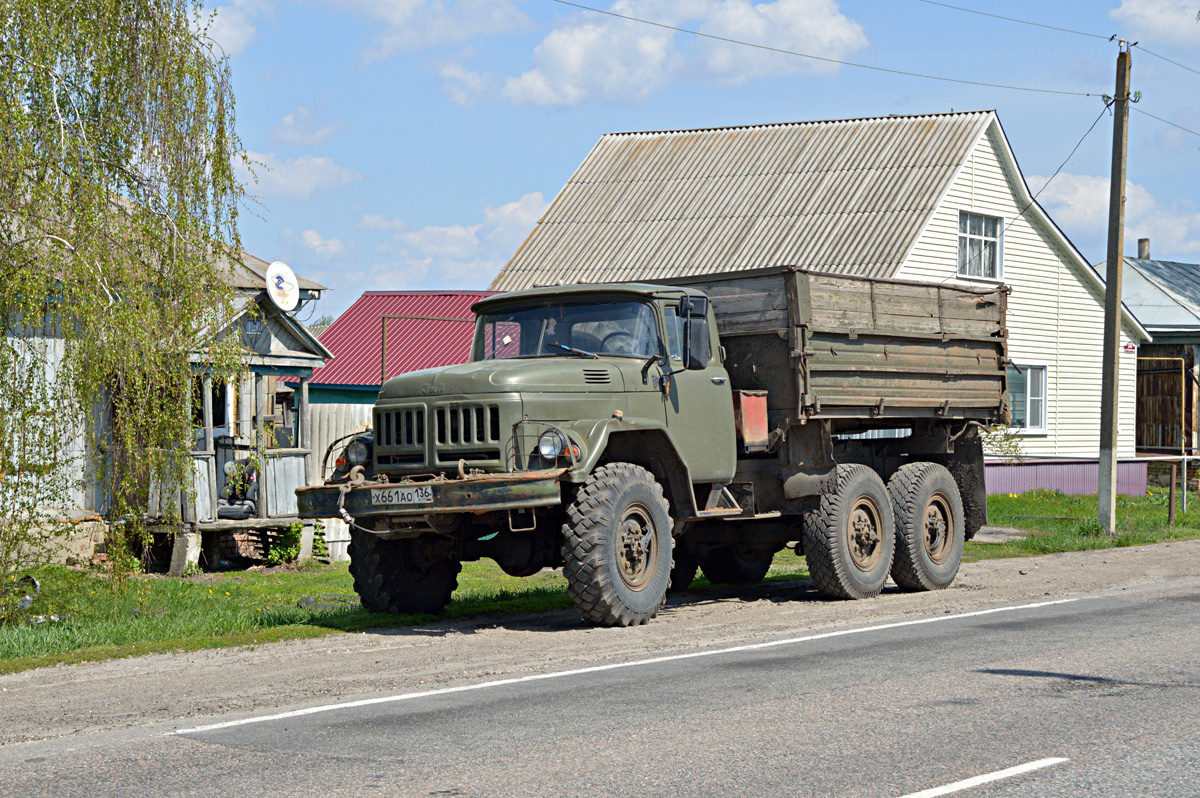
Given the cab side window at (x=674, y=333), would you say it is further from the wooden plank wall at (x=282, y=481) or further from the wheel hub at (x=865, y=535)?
the wooden plank wall at (x=282, y=481)

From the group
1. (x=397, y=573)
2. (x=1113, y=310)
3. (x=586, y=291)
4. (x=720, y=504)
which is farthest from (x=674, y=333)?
(x=1113, y=310)

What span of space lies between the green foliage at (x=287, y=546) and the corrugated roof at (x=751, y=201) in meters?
12.0

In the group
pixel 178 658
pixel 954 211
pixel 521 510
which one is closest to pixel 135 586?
pixel 178 658

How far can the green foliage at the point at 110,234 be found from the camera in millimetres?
10625

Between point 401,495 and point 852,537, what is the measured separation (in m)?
5.12

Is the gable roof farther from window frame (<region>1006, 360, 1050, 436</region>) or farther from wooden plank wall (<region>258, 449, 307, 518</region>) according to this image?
wooden plank wall (<region>258, 449, 307, 518</region>)

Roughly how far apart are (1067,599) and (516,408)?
609cm

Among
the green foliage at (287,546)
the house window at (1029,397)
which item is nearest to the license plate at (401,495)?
the green foliage at (287,546)

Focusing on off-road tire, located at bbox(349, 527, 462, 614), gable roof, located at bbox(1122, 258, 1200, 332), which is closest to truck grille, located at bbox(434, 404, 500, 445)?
off-road tire, located at bbox(349, 527, 462, 614)

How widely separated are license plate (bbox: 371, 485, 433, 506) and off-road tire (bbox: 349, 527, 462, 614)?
40.7 inches

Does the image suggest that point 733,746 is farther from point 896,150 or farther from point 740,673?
point 896,150

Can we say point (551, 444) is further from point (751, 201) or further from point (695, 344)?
point (751, 201)

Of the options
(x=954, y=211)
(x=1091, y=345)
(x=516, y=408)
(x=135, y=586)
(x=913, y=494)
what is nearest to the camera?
(x=516, y=408)

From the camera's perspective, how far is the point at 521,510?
11.3 meters
